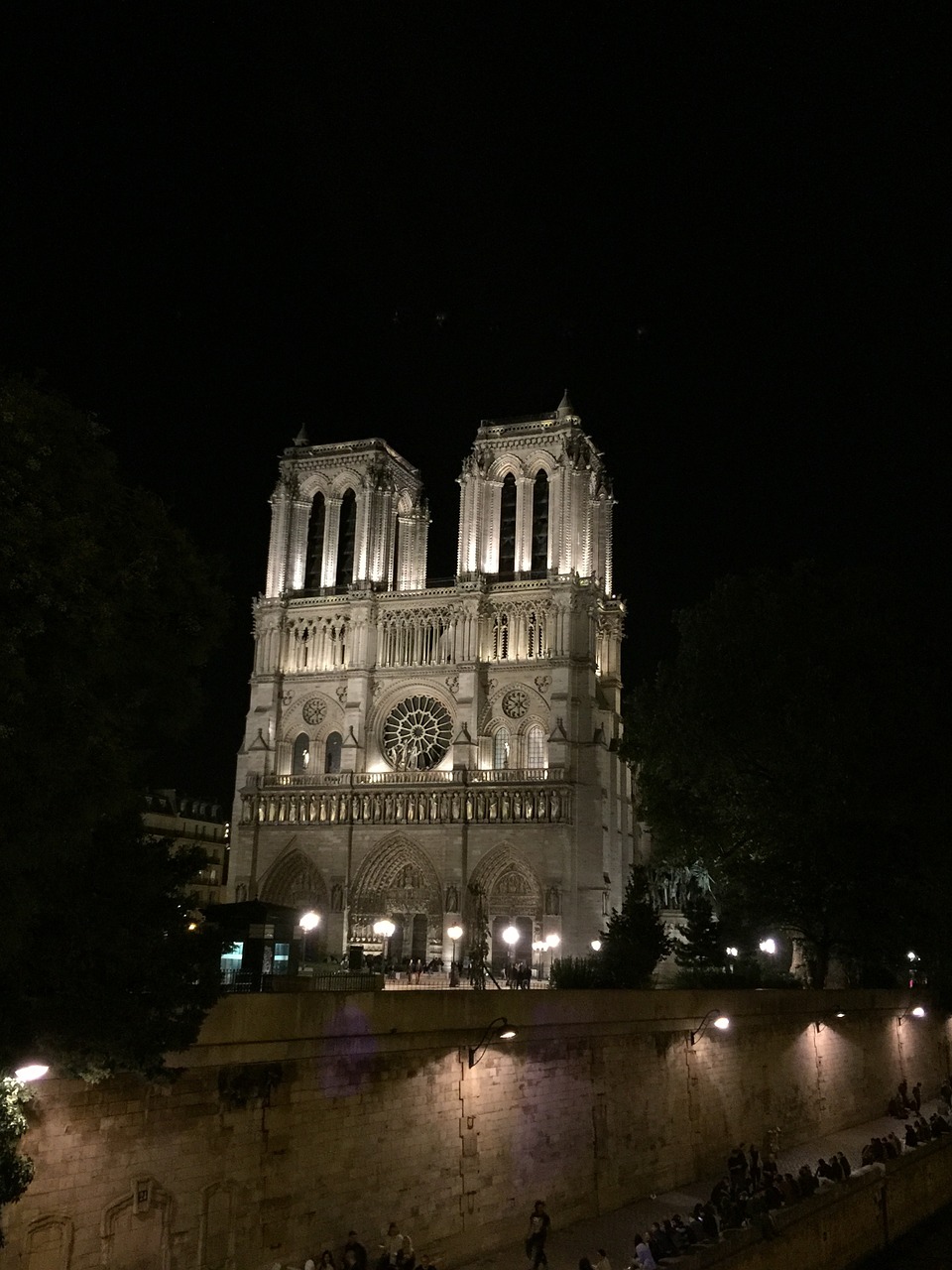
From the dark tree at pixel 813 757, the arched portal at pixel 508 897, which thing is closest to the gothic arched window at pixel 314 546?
the arched portal at pixel 508 897

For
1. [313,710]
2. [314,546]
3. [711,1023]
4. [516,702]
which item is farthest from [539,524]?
[711,1023]

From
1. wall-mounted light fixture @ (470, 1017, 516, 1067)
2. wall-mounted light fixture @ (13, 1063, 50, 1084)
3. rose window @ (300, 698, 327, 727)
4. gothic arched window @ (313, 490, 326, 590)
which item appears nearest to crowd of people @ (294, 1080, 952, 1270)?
wall-mounted light fixture @ (470, 1017, 516, 1067)

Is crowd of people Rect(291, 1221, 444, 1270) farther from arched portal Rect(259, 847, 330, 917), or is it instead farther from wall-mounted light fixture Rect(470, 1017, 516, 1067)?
arched portal Rect(259, 847, 330, 917)

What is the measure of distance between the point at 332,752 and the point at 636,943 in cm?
1988

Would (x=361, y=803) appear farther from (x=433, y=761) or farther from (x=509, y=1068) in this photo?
(x=509, y=1068)

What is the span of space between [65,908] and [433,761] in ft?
115

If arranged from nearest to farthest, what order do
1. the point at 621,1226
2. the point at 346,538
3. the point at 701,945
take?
the point at 621,1226
the point at 701,945
the point at 346,538

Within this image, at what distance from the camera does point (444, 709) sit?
47.0m

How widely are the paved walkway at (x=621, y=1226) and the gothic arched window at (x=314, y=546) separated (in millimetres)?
32799

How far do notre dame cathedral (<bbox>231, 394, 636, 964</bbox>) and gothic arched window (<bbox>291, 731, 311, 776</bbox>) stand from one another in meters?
0.13

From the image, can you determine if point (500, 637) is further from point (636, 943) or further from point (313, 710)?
point (636, 943)

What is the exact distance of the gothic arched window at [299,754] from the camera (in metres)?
48.6

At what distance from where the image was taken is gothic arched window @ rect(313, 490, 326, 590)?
167ft

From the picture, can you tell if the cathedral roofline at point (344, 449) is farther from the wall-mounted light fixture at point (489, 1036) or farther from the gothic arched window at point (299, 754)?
the wall-mounted light fixture at point (489, 1036)
